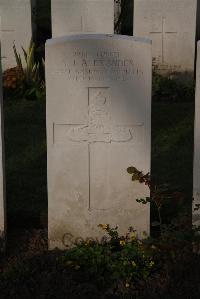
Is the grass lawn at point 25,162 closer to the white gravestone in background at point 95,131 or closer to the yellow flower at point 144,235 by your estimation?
the white gravestone in background at point 95,131

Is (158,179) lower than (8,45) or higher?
lower

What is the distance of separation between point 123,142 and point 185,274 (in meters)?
1.02

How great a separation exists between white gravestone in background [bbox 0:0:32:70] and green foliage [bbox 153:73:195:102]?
2.02 metres

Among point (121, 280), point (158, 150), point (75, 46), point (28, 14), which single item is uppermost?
point (28, 14)

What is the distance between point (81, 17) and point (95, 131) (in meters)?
5.24

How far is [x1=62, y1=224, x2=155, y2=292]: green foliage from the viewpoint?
15.6 feet

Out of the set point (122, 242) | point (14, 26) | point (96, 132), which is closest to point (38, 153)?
point (96, 132)

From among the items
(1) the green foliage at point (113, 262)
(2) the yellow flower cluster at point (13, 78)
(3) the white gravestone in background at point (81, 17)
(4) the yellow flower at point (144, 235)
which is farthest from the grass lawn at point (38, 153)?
(3) the white gravestone in background at point (81, 17)

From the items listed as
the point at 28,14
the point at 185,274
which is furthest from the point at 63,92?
the point at 28,14

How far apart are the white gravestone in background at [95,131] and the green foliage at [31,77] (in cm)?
479

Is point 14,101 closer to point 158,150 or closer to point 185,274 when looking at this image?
point 158,150

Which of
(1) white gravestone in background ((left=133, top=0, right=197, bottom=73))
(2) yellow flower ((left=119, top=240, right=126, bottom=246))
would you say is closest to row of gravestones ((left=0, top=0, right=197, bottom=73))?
(1) white gravestone in background ((left=133, top=0, right=197, bottom=73))

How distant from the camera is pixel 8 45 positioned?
10.7 m

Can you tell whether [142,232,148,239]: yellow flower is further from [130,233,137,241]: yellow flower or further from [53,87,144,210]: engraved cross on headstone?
[53,87,144,210]: engraved cross on headstone
